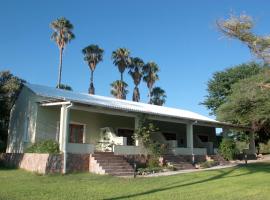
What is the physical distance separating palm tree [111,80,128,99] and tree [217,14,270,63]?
40985 millimetres

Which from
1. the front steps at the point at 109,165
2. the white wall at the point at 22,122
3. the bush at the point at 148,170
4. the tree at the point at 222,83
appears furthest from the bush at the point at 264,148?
the white wall at the point at 22,122

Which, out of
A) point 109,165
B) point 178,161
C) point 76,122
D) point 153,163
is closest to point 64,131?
point 109,165

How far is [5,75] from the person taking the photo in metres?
33.1

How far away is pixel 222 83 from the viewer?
1665 inches

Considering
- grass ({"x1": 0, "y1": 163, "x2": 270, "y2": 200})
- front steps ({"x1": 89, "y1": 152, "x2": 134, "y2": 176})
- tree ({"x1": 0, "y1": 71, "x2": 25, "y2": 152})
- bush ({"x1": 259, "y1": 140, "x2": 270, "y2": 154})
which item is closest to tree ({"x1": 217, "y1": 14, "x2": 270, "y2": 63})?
grass ({"x1": 0, "y1": 163, "x2": 270, "y2": 200})

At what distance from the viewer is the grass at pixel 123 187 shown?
11828 millimetres

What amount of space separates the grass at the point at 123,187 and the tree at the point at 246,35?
4.87 m

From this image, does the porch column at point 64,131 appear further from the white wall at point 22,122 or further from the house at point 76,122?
the white wall at point 22,122

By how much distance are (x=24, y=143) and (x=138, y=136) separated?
711cm

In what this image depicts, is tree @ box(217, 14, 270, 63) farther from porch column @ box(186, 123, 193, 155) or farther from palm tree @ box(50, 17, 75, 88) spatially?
palm tree @ box(50, 17, 75, 88)

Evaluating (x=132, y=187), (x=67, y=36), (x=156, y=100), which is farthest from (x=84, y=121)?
(x=156, y=100)

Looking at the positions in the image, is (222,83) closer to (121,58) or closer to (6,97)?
(121,58)

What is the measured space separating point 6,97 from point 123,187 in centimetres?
1598

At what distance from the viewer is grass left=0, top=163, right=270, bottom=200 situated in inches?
466
